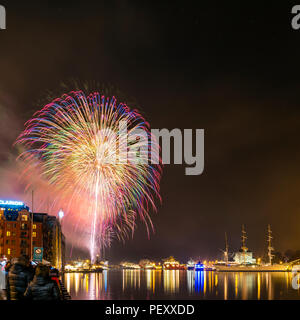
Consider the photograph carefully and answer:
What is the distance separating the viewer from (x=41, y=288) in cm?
1209

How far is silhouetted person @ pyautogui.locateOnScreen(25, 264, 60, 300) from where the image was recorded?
1206cm

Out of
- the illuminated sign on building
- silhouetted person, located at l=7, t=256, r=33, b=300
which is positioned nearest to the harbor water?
the illuminated sign on building

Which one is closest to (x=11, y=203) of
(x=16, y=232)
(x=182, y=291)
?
(x=16, y=232)

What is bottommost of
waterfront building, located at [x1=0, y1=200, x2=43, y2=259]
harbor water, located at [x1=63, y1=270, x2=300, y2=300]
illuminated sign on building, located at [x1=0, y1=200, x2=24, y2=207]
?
harbor water, located at [x1=63, y1=270, x2=300, y2=300]

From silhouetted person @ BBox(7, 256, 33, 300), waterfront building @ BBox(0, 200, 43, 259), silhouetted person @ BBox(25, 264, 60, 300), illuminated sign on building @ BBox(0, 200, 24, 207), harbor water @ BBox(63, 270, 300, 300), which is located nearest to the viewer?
silhouetted person @ BBox(25, 264, 60, 300)

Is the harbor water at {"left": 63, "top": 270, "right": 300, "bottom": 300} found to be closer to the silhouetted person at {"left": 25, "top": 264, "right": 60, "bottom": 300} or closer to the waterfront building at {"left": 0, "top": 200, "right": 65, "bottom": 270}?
the waterfront building at {"left": 0, "top": 200, "right": 65, "bottom": 270}

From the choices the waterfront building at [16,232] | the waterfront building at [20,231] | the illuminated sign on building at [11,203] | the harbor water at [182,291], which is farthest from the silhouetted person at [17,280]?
the illuminated sign on building at [11,203]

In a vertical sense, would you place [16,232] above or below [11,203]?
below

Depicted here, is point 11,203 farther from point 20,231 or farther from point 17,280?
point 17,280

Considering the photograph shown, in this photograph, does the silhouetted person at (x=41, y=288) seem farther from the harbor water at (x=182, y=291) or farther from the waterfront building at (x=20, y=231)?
the waterfront building at (x=20, y=231)

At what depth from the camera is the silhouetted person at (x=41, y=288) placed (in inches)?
475
